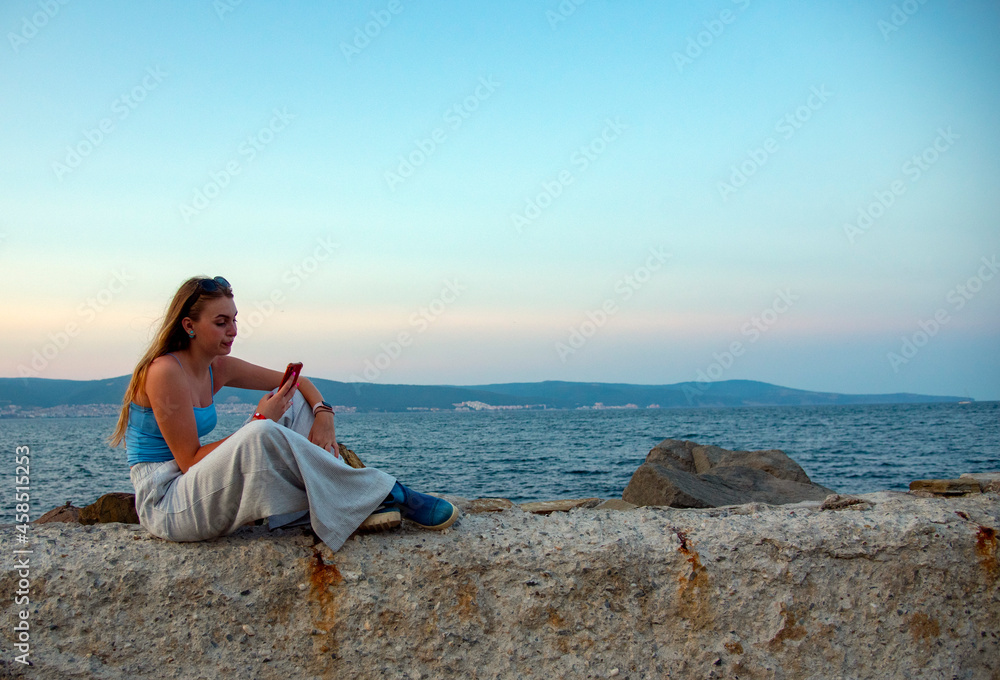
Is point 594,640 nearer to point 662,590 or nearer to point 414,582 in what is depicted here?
point 662,590

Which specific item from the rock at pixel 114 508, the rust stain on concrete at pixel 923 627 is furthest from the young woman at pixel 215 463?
the rust stain on concrete at pixel 923 627

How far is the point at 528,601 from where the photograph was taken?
9.93 feet

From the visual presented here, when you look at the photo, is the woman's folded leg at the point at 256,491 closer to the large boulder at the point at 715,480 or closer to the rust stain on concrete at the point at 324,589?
the rust stain on concrete at the point at 324,589

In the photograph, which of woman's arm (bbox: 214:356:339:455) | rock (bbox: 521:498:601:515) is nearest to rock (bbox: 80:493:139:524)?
woman's arm (bbox: 214:356:339:455)

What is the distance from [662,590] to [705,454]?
39.2 feet

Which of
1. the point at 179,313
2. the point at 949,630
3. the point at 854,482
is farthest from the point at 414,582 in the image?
the point at 854,482

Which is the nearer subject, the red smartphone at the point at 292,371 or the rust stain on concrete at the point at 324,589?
the rust stain on concrete at the point at 324,589

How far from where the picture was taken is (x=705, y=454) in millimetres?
14391

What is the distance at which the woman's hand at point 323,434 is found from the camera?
11.7 feet

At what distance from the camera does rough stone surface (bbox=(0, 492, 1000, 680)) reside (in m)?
2.83

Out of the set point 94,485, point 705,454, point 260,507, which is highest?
point 260,507

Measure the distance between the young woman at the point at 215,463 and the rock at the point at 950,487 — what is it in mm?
2957

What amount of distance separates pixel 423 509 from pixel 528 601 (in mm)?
653

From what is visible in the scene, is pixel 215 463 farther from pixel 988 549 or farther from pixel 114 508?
pixel 988 549
